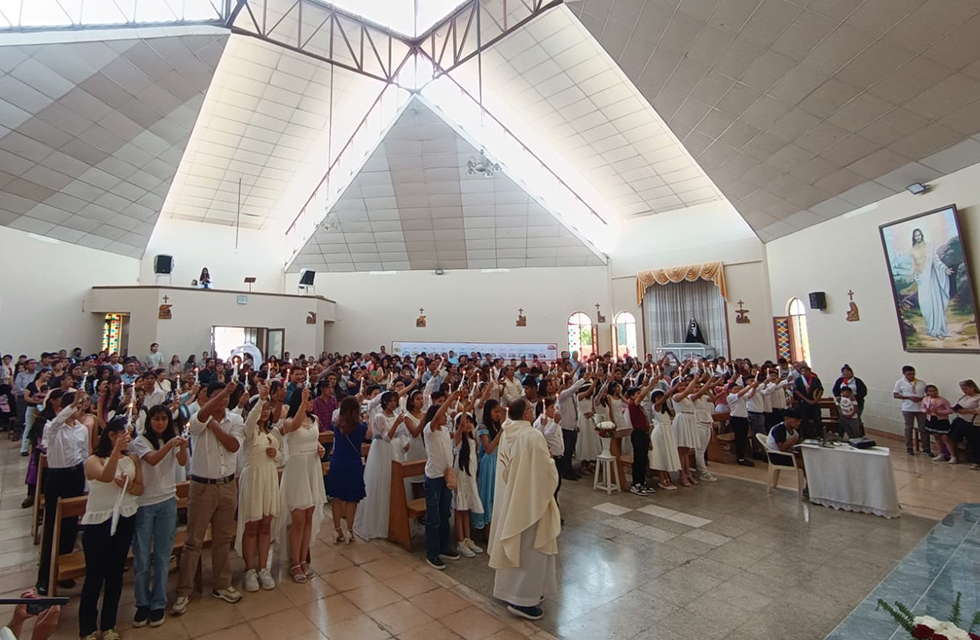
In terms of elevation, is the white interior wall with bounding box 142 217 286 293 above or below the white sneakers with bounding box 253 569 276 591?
above

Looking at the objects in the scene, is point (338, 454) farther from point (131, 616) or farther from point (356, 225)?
point (356, 225)

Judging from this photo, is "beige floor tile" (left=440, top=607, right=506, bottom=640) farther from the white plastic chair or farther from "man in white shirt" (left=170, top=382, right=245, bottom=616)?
the white plastic chair

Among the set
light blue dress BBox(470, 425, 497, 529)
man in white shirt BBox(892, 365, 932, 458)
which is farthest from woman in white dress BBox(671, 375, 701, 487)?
man in white shirt BBox(892, 365, 932, 458)

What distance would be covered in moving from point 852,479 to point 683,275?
362 inches

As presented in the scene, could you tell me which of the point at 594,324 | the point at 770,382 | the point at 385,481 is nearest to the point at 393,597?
the point at 385,481

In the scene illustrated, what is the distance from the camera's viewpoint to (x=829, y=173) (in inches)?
342

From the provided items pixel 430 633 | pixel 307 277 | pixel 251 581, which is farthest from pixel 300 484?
pixel 307 277

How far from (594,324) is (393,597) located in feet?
41.5

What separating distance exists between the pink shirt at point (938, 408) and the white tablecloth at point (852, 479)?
2917 mm

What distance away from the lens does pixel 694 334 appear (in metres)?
14.0

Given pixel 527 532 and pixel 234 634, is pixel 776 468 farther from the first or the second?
pixel 234 634

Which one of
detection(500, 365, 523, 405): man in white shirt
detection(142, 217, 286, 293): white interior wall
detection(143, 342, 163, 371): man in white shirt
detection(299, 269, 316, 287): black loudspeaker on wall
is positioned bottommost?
detection(500, 365, 523, 405): man in white shirt

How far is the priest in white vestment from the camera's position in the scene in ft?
10.5

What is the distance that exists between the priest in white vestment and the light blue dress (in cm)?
125
